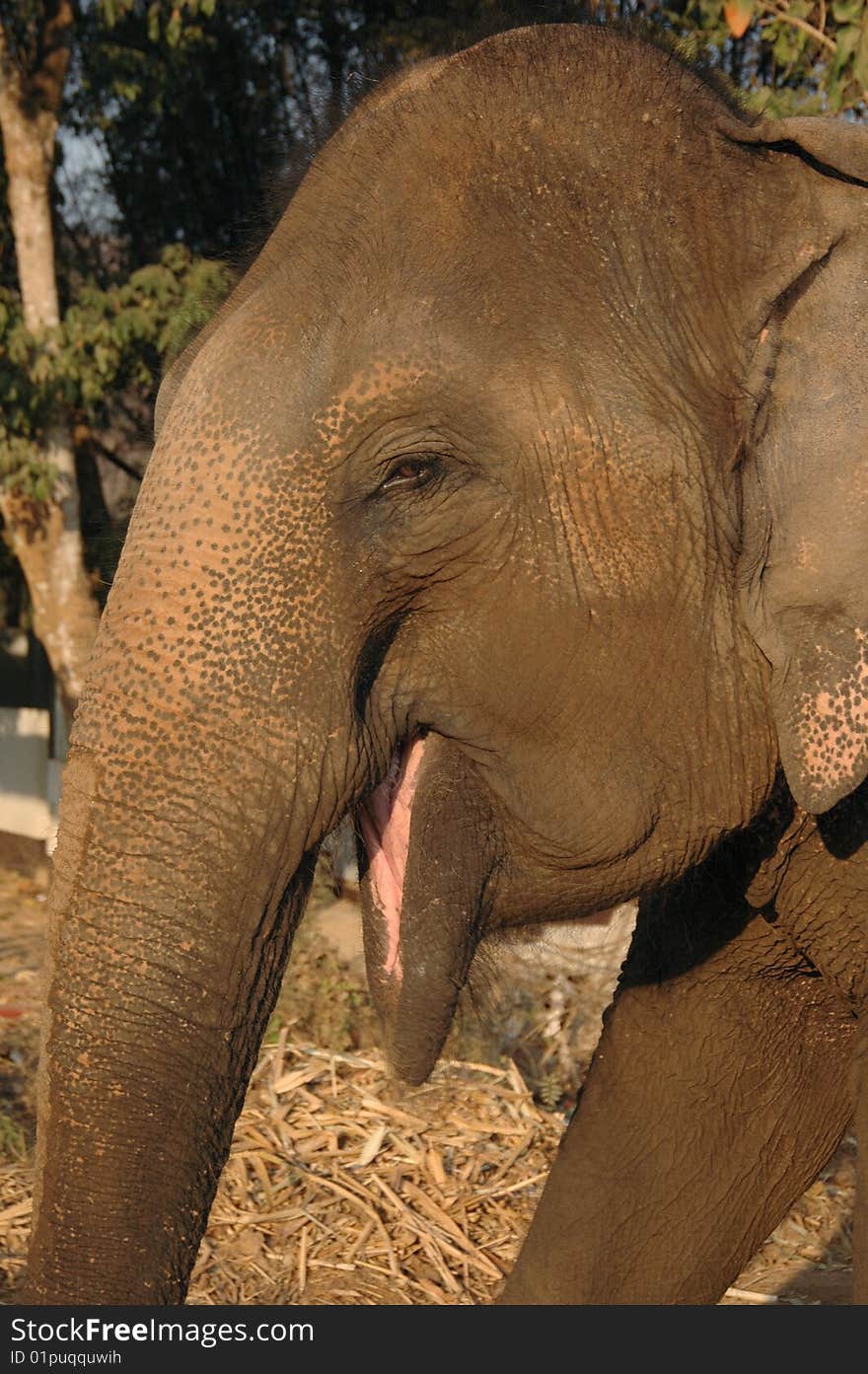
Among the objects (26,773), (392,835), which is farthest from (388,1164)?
(26,773)

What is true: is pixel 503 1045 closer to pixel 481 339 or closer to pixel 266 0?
pixel 481 339

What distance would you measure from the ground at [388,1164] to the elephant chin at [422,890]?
42.8 inches

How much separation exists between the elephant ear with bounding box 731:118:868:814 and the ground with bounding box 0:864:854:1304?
123cm

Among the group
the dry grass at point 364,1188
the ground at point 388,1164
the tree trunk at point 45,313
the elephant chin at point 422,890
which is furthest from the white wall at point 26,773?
the elephant chin at point 422,890

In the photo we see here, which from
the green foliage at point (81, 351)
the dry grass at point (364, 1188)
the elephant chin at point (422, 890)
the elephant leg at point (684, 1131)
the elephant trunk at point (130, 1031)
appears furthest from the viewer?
the green foliage at point (81, 351)

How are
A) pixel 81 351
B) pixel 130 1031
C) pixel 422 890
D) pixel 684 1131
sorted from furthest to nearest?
pixel 81 351, pixel 684 1131, pixel 422 890, pixel 130 1031

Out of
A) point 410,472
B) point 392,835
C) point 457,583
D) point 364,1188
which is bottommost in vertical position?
point 364,1188

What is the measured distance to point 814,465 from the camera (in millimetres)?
1860

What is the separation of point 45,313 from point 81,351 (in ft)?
1.13

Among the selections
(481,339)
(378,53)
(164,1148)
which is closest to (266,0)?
(378,53)

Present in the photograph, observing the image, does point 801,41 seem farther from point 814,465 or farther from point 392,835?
point 392,835

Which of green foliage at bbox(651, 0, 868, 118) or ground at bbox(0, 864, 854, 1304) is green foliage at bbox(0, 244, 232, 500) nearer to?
green foliage at bbox(651, 0, 868, 118)

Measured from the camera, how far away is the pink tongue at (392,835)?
192cm

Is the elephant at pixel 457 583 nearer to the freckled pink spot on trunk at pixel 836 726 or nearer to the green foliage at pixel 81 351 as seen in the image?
the freckled pink spot on trunk at pixel 836 726
